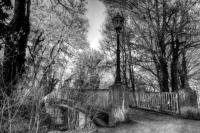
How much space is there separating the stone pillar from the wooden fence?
3.45m

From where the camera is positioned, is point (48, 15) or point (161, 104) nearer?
point (161, 104)

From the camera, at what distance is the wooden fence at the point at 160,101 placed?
8312 mm

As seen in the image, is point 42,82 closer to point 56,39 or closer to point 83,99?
point 83,99

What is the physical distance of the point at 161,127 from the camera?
553cm

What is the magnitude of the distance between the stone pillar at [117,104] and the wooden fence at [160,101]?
3.45 meters

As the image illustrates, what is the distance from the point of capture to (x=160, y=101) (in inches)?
373

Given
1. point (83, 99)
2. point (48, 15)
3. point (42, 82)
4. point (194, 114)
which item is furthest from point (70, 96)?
point (48, 15)

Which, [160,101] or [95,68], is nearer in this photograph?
[95,68]

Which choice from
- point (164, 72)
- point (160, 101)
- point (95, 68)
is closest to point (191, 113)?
point (160, 101)

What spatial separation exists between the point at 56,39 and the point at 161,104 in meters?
10.6

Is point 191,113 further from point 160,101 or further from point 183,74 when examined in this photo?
point 183,74

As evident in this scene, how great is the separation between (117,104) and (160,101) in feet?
14.4

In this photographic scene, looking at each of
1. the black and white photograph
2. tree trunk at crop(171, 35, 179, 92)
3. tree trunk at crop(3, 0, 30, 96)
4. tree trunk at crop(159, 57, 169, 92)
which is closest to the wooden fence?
the black and white photograph

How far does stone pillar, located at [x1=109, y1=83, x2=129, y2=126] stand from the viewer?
6176 millimetres
